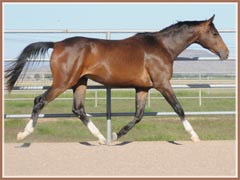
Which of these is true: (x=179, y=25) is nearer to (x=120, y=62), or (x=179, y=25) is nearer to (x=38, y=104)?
(x=120, y=62)

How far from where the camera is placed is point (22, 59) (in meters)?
8.22

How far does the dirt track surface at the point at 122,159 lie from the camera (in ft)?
20.7

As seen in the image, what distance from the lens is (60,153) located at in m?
7.49

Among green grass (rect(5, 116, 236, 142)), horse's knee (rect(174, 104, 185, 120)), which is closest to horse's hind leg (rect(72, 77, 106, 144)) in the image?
horse's knee (rect(174, 104, 185, 120))

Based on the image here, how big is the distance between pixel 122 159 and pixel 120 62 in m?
1.60

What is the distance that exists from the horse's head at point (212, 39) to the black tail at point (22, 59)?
240 cm

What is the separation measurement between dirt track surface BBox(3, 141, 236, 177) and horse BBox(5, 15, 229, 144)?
14.1 inches

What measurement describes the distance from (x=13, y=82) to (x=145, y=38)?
2.04 metres

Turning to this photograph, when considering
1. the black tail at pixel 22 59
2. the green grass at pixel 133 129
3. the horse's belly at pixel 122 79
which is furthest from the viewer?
the green grass at pixel 133 129

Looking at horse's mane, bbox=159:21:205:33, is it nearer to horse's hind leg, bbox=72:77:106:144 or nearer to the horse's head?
the horse's head

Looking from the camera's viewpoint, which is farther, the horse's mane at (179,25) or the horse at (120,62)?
the horse's mane at (179,25)

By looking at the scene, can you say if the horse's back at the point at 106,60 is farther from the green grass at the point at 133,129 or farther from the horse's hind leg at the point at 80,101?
the green grass at the point at 133,129

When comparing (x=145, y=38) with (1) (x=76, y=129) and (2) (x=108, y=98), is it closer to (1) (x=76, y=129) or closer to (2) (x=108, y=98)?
(2) (x=108, y=98)

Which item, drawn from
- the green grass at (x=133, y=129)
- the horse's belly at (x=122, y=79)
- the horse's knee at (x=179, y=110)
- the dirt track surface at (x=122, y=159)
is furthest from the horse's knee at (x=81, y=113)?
the green grass at (x=133, y=129)
